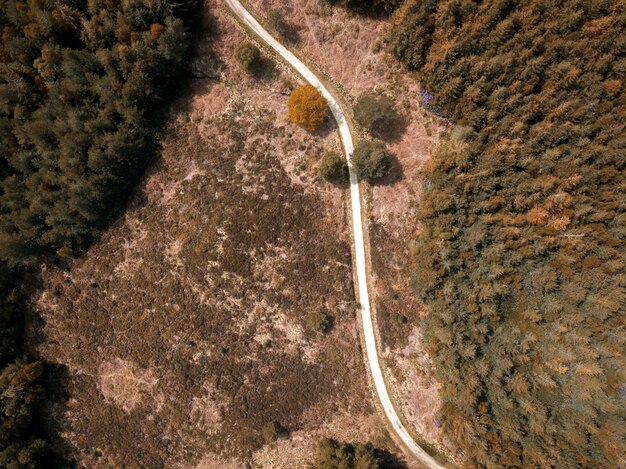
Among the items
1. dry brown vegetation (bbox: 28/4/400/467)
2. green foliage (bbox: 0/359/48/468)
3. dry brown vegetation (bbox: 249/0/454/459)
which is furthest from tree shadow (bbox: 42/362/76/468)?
dry brown vegetation (bbox: 249/0/454/459)

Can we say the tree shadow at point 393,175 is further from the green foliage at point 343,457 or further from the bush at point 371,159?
the green foliage at point 343,457

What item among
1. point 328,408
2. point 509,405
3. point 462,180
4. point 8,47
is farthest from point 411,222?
point 8,47

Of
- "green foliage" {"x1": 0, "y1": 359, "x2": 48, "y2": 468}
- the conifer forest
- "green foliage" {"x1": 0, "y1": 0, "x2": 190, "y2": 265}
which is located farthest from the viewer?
"green foliage" {"x1": 0, "y1": 359, "x2": 48, "y2": 468}

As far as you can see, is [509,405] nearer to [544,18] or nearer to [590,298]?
[590,298]

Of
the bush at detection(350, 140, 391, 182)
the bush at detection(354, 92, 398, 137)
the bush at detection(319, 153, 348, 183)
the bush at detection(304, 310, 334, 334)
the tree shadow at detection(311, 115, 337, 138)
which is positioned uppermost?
the bush at detection(354, 92, 398, 137)

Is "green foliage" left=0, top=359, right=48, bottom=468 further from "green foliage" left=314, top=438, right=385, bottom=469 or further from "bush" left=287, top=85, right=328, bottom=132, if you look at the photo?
"bush" left=287, top=85, right=328, bottom=132

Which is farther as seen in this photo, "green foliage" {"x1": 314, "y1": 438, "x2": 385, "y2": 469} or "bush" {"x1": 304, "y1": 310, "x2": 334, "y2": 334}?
"bush" {"x1": 304, "y1": 310, "x2": 334, "y2": 334}
